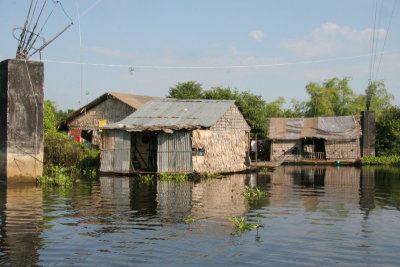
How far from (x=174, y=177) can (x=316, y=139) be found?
19.1 meters

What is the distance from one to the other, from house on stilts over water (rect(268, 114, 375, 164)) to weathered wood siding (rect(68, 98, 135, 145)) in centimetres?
1246

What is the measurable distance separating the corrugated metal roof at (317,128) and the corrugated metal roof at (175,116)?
12892 millimetres

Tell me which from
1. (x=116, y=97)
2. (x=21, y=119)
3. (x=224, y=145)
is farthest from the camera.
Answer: (x=116, y=97)

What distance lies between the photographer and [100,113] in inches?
1145

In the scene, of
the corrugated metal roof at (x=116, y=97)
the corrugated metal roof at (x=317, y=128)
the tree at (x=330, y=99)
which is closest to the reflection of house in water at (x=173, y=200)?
the corrugated metal roof at (x=116, y=97)

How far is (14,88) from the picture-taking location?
1588 centimetres

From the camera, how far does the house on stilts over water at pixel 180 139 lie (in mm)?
19625

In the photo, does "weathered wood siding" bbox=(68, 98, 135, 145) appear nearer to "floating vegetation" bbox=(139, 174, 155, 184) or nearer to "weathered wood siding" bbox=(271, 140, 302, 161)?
"floating vegetation" bbox=(139, 174, 155, 184)

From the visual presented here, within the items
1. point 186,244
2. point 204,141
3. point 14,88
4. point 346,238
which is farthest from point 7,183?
point 346,238

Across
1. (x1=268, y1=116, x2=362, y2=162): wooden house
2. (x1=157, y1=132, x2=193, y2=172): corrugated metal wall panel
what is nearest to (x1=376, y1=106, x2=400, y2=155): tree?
(x1=268, y1=116, x2=362, y2=162): wooden house

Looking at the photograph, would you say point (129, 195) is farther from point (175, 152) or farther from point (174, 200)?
point (175, 152)

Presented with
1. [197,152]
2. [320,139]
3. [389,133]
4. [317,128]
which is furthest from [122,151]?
[389,133]

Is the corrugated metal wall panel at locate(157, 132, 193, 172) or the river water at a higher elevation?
the corrugated metal wall panel at locate(157, 132, 193, 172)

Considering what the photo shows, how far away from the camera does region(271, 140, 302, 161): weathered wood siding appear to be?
34.4 m
